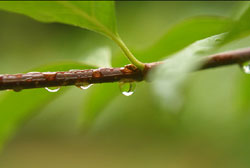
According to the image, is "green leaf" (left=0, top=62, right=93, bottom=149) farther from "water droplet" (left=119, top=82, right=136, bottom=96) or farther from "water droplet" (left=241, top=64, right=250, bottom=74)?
"water droplet" (left=241, top=64, right=250, bottom=74)

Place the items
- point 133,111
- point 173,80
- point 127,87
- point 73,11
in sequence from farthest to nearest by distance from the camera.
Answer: point 133,111, point 127,87, point 73,11, point 173,80

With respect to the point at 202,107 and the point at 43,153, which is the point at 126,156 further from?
the point at 202,107

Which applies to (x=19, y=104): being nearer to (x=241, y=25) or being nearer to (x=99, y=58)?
(x=99, y=58)

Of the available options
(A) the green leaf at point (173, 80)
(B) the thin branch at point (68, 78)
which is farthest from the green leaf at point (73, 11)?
(A) the green leaf at point (173, 80)

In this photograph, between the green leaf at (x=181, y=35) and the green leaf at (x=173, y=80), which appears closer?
the green leaf at (x=173, y=80)

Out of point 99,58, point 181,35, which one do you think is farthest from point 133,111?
point 181,35

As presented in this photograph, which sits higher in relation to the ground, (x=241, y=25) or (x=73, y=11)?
(x=73, y=11)

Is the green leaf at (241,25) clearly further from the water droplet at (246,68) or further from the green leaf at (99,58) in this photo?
the green leaf at (99,58)
